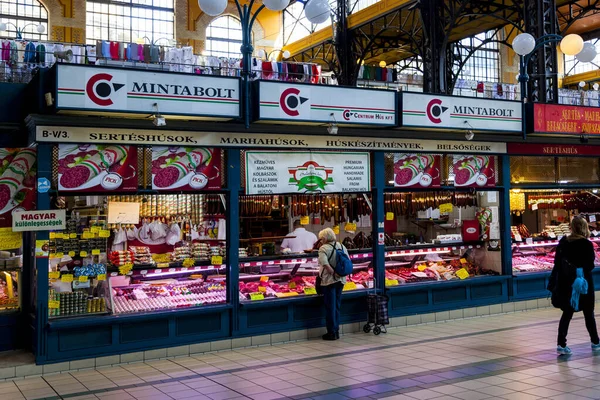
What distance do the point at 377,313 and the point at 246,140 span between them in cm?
344

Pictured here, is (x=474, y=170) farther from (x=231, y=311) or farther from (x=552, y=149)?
(x=231, y=311)

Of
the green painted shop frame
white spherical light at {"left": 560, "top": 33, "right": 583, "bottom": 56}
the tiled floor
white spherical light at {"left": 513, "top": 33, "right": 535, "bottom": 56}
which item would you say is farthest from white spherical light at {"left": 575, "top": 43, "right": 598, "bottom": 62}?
the tiled floor

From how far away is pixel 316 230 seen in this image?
1449cm

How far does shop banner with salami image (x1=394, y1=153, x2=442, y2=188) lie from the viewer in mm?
10812

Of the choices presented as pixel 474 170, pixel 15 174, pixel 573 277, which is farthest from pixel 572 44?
pixel 15 174

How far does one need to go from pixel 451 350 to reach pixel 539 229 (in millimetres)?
7170

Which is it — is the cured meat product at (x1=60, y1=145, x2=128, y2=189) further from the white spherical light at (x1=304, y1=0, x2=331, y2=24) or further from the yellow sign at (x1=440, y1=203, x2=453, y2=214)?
the yellow sign at (x1=440, y1=203, x2=453, y2=214)

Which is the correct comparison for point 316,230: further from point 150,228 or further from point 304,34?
point 304,34

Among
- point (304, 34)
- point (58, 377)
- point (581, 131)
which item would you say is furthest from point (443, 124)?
point (304, 34)

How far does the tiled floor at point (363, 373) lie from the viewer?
21.5 ft

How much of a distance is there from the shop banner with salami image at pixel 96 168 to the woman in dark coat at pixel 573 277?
19.2 feet

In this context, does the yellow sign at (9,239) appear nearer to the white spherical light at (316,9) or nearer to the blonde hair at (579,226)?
the white spherical light at (316,9)

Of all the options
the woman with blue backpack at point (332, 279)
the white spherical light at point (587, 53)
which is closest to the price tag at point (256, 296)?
the woman with blue backpack at point (332, 279)

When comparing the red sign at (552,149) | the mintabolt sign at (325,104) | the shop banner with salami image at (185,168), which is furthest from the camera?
the red sign at (552,149)
